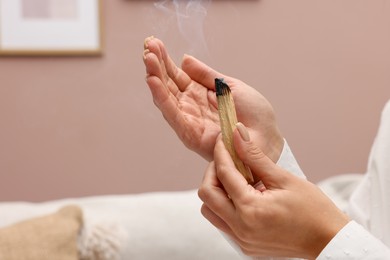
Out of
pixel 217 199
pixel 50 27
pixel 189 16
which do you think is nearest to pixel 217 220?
pixel 217 199

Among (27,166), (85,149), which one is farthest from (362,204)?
(27,166)

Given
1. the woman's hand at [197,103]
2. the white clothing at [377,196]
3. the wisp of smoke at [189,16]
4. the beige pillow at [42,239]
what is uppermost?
the wisp of smoke at [189,16]

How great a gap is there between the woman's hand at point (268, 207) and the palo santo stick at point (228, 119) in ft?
0.04

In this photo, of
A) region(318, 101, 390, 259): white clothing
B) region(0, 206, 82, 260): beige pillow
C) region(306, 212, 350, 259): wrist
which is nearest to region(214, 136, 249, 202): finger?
region(306, 212, 350, 259): wrist

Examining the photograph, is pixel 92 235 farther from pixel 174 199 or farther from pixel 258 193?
pixel 258 193

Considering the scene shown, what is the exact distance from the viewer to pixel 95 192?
2.15 metres

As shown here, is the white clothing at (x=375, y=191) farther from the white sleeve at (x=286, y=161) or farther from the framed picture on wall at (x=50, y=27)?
the framed picture on wall at (x=50, y=27)

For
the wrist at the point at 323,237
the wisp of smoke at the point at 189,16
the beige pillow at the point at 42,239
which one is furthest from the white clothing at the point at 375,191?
the beige pillow at the point at 42,239

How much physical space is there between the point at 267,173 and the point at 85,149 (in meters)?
1.44

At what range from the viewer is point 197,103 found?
3.16 feet

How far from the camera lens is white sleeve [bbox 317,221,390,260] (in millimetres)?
773

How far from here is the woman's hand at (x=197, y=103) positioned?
2.84ft

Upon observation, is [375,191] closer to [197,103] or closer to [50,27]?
[197,103]

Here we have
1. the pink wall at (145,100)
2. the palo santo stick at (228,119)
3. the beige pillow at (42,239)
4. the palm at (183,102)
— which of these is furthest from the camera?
the pink wall at (145,100)
